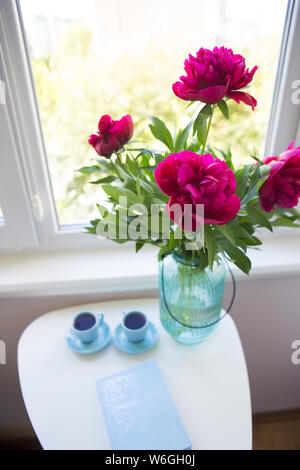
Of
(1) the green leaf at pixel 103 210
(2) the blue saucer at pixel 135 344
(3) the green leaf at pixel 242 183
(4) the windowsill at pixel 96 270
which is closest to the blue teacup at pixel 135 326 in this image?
(2) the blue saucer at pixel 135 344

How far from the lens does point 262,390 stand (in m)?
1.29

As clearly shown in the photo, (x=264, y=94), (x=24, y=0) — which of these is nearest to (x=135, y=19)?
(x=24, y=0)

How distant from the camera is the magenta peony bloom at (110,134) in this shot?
61 cm

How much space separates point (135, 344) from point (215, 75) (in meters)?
0.66

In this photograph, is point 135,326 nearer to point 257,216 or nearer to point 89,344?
point 89,344

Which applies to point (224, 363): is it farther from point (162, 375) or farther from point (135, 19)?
point (135, 19)

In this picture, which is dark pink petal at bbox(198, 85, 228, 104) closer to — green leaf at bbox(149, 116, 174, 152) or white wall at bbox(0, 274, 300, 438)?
green leaf at bbox(149, 116, 174, 152)

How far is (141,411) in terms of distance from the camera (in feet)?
2.26

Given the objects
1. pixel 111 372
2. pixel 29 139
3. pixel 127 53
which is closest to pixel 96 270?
pixel 111 372

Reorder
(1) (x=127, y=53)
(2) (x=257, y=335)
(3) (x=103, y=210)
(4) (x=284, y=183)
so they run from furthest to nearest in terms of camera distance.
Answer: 1. (2) (x=257, y=335)
2. (1) (x=127, y=53)
3. (3) (x=103, y=210)
4. (4) (x=284, y=183)

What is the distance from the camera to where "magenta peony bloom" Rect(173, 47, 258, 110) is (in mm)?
483

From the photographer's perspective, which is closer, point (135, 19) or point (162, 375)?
point (162, 375)

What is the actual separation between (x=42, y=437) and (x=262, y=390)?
0.97 m

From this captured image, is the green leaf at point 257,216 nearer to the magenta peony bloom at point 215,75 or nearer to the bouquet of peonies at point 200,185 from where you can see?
the bouquet of peonies at point 200,185
